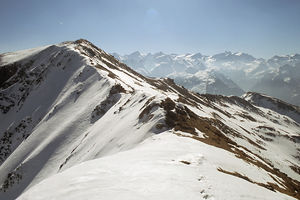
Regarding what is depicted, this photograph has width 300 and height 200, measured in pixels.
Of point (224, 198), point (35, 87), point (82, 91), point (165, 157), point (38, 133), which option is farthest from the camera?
point (35, 87)

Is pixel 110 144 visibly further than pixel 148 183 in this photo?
Yes

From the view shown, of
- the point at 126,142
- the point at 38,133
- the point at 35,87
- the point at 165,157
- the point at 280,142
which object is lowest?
the point at 280,142

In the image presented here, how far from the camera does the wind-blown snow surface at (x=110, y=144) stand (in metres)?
10.6

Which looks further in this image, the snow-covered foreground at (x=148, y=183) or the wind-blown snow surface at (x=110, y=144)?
the wind-blown snow surface at (x=110, y=144)

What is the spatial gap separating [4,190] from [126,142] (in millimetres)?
36346

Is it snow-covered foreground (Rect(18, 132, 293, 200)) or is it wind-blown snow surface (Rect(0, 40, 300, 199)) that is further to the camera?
wind-blown snow surface (Rect(0, 40, 300, 199))

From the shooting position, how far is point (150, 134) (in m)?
24.7

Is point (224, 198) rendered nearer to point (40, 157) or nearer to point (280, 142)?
point (40, 157)

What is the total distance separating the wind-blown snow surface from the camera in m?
10.6

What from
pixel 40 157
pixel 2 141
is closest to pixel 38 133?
pixel 40 157

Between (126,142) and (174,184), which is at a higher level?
(174,184)

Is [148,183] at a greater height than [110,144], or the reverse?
[148,183]

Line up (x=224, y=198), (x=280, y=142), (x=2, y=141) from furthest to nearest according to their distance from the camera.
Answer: (x=280, y=142) < (x=2, y=141) < (x=224, y=198)

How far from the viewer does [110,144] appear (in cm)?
2908
